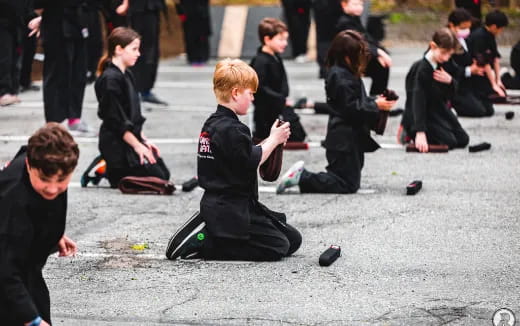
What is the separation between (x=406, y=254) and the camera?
22.3 ft

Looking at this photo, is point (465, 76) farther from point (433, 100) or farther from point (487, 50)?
point (433, 100)

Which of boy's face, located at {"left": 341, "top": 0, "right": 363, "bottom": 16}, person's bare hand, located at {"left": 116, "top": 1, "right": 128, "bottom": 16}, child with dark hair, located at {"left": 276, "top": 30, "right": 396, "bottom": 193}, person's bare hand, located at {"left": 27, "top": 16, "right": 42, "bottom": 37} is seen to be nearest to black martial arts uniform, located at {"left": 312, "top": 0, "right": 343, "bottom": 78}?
boy's face, located at {"left": 341, "top": 0, "right": 363, "bottom": 16}

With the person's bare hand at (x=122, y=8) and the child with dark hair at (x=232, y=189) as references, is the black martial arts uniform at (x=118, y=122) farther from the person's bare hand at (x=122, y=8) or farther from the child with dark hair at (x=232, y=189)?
the person's bare hand at (x=122, y=8)

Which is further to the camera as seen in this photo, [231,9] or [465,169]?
[231,9]

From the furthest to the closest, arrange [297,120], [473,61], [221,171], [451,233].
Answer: [473,61] → [297,120] → [451,233] → [221,171]

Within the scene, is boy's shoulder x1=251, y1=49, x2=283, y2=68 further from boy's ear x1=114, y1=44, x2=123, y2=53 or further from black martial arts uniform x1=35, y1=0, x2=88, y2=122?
black martial arts uniform x1=35, y1=0, x2=88, y2=122

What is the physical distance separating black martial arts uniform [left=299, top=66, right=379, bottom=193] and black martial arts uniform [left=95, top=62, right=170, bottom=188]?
135cm

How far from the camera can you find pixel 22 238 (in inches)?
171

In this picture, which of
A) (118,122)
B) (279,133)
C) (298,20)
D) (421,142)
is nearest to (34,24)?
(118,122)

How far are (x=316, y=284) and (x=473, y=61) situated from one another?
281 inches

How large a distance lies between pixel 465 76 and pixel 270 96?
9.89 ft

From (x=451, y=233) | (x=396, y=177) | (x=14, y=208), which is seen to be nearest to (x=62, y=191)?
(x=14, y=208)

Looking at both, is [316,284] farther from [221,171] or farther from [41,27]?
[41,27]

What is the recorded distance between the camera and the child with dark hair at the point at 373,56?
11.3m
